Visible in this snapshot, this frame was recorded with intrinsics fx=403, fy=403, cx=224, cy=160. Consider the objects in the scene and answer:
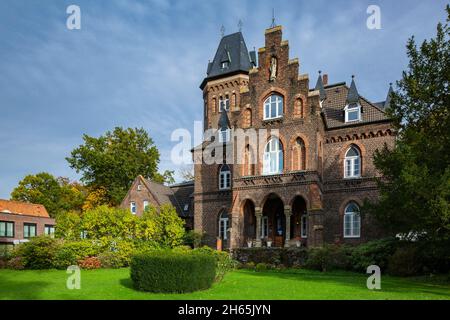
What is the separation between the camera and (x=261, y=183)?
2950 centimetres

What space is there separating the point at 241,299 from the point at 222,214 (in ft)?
74.9

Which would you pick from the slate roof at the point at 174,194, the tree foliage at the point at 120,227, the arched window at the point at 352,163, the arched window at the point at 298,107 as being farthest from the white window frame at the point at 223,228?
the arched window at the point at 298,107

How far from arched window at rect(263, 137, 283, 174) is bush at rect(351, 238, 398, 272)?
859 cm

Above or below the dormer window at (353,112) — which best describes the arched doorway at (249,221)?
below

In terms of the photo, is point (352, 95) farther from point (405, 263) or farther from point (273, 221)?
point (405, 263)

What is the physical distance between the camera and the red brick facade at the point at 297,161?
28328 mm

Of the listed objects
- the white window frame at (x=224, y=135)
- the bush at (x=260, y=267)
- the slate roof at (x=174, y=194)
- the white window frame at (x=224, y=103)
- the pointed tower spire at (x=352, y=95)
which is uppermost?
the white window frame at (x=224, y=103)

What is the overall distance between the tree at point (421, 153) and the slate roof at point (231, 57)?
82.5ft

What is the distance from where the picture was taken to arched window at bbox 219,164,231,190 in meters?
35.5

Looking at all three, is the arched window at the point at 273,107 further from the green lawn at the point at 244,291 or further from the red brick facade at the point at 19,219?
the red brick facade at the point at 19,219

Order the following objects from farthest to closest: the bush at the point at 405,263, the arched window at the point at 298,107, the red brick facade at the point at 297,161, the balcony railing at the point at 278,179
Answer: the arched window at the point at 298,107 < the red brick facade at the point at 297,161 < the balcony railing at the point at 278,179 < the bush at the point at 405,263

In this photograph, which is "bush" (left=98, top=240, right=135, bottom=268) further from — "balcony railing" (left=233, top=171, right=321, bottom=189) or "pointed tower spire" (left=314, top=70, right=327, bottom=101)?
"pointed tower spire" (left=314, top=70, right=327, bottom=101)
